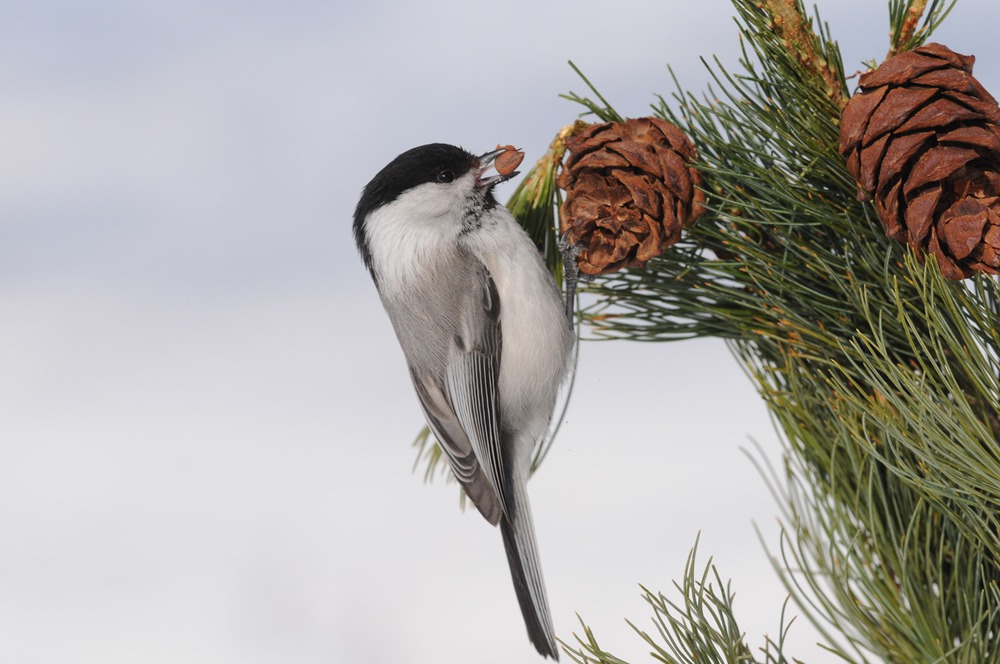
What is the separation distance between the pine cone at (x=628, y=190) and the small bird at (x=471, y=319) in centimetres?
27

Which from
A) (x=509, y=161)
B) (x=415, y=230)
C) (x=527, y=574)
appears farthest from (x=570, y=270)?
(x=527, y=574)

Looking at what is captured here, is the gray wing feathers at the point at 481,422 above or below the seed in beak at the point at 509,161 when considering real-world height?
below

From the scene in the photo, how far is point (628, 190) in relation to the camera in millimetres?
1065

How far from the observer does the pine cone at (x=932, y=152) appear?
0.85m

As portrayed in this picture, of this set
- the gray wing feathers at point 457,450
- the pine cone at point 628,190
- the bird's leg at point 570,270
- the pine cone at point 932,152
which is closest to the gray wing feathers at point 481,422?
the gray wing feathers at point 457,450

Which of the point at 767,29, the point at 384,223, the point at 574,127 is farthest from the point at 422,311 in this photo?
the point at 767,29

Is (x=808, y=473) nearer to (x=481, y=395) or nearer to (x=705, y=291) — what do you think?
(x=705, y=291)

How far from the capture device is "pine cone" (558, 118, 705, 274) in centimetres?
104

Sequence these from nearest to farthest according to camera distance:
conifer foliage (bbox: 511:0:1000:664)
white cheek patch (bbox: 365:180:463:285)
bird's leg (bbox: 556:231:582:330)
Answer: conifer foliage (bbox: 511:0:1000:664)
bird's leg (bbox: 556:231:582:330)
white cheek patch (bbox: 365:180:463:285)

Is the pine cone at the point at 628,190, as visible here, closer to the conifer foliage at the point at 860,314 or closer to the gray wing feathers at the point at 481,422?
the conifer foliage at the point at 860,314

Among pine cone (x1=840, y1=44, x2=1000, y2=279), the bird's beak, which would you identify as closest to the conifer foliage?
pine cone (x1=840, y1=44, x2=1000, y2=279)

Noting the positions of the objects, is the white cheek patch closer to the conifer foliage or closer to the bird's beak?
the bird's beak

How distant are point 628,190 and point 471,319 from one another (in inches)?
17.6

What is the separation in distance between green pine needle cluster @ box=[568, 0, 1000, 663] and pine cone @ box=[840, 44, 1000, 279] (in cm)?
4
